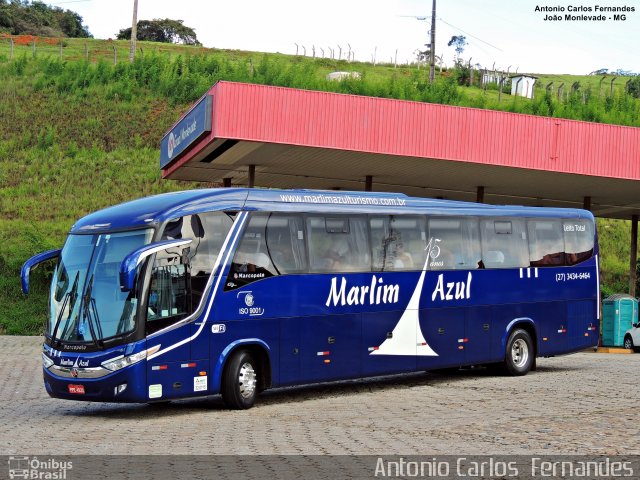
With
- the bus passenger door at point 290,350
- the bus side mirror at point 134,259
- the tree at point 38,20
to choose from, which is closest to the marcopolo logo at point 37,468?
the bus side mirror at point 134,259

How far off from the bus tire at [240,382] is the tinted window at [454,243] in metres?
4.60

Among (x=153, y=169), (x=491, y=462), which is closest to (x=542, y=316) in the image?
(x=491, y=462)

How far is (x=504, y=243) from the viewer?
21062 millimetres

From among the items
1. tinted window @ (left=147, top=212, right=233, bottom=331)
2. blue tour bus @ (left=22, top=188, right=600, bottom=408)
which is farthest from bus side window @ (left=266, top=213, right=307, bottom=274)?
tinted window @ (left=147, top=212, right=233, bottom=331)

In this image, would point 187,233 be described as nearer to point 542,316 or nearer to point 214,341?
point 214,341

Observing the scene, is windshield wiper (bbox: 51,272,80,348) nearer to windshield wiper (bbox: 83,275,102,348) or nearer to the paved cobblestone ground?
windshield wiper (bbox: 83,275,102,348)

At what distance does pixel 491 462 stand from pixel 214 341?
6.36 meters

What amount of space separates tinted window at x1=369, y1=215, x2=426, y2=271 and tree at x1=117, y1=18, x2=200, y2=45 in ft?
362

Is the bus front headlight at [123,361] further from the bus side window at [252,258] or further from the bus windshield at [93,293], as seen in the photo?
the bus side window at [252,258]

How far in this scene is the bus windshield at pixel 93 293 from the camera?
14852 mm

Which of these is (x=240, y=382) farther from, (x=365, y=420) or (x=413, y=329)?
(x=413, y=329)

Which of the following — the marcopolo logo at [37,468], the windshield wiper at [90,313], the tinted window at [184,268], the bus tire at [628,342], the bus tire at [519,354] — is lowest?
the bus tire at [628,342]

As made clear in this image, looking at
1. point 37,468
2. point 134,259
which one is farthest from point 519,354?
point 37,468

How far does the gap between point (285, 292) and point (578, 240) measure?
8671 millimetres
